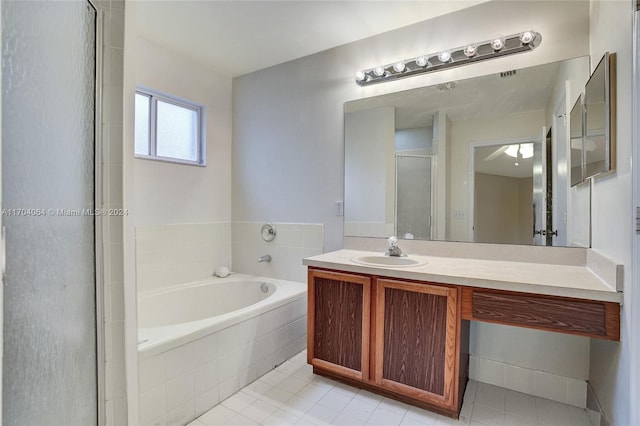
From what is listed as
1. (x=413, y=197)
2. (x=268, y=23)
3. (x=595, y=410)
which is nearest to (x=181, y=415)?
(x=413, y=197)

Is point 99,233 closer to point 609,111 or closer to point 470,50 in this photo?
point 609,111

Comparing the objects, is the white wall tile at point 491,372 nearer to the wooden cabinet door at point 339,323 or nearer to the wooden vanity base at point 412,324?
the wooden vanity base at point 412,324

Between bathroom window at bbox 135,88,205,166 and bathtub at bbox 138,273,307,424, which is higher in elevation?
bathroom window at bbox 135,88,205,166

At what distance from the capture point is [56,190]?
2.60 feet

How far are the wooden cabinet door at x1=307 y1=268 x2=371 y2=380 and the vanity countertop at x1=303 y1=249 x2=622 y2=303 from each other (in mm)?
92

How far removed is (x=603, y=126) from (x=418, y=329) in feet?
4.07

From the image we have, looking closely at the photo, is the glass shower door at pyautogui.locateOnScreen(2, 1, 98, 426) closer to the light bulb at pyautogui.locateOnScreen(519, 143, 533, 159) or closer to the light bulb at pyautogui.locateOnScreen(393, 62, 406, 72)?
the light bulb at pyautogui.locateOnScreen(393, 62, 406, 72)

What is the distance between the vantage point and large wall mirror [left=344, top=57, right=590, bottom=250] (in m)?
1.84

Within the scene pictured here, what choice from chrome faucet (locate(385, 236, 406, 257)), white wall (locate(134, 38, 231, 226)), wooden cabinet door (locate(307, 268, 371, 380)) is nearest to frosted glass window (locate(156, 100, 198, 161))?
white wall (locate(134, 38, 231, 226))

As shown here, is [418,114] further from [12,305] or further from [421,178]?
[12,305]

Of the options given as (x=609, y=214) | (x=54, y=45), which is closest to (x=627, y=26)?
(x=609, y=214)

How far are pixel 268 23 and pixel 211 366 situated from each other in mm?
2245

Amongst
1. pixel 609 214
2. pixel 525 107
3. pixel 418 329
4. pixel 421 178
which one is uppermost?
pixel 525 107

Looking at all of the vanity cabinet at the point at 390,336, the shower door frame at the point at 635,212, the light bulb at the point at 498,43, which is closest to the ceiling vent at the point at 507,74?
the light bulb at the point at 498,43
